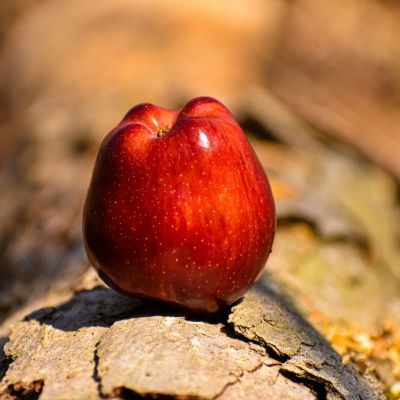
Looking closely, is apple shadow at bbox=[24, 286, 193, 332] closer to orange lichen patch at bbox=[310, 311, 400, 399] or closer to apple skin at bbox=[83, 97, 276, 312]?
apple skin at bbox=[83, 97, 276, 312]

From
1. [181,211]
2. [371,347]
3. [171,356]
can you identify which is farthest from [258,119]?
[171,356]

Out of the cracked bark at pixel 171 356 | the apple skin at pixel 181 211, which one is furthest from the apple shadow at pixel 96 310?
the apple skin at pixel 181 211

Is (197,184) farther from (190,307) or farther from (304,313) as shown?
(304,313)

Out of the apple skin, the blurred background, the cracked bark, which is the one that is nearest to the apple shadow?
the cracked bark

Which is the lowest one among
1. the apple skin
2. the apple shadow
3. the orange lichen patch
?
the orange lichen patch

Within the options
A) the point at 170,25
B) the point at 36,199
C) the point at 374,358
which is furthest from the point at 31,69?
the point at 374,358

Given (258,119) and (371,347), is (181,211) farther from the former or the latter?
(258,119)

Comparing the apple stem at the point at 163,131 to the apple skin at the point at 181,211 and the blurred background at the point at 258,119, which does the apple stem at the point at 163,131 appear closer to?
the apple skin at the point at 181,211
